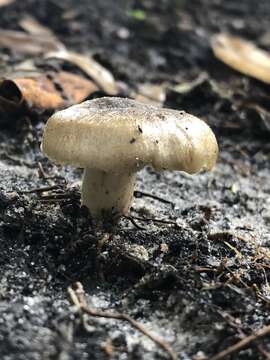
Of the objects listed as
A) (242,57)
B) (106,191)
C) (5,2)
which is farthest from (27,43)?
(106,191)

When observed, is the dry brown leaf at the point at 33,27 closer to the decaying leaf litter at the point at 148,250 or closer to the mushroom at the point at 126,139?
the decaying leaf litter at the point at 148,250

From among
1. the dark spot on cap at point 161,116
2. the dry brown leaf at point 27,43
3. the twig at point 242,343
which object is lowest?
the dry brown leaf at point 27,43

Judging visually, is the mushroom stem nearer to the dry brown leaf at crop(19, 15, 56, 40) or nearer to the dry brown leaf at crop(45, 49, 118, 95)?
the dry brown leaf at crop(45, 49, 118, 95)

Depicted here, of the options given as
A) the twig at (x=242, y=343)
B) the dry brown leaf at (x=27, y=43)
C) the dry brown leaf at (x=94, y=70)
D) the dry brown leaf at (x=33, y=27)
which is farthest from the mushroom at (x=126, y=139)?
the dry brown leaf at (x=33, y=27)

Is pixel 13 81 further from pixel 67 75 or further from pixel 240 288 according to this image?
pixel 240 288

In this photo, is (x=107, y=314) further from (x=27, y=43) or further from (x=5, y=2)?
(x=5, y=2)

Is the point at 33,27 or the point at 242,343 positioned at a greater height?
the point at 242,343
